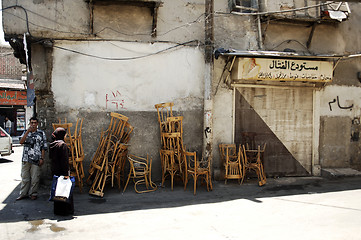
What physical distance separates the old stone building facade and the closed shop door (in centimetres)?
3

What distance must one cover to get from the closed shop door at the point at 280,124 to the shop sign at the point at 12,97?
16.2 m

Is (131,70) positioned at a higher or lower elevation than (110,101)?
higher

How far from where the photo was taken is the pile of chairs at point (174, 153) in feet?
22.3

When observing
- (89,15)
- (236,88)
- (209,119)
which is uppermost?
(89,15)

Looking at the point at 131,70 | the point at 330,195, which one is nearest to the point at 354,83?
the point at 330,195

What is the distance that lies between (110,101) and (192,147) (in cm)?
238

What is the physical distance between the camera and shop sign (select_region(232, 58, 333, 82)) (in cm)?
751

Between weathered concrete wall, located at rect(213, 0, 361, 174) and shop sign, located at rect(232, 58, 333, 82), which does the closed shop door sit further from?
shop sign, located at rect(232, 58, 333, 82)

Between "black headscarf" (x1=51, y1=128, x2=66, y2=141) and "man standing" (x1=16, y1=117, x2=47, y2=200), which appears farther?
"man standing" (x1=16, y1=117, x2=47, y2=200)

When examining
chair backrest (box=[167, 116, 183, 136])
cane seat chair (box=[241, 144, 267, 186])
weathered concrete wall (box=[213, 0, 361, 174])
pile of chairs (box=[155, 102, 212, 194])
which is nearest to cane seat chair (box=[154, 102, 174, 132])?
pile of chairs (box=[155, 102, 212, 194])

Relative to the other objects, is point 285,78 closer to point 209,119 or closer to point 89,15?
point 209,119

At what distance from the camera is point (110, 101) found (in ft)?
23.0

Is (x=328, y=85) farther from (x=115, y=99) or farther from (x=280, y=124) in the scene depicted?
(x=115, y=99)

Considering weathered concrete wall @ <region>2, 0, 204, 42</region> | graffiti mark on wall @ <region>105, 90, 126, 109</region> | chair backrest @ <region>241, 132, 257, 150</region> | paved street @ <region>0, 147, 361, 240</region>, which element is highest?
weathered concrete wall @ <region>2, 0, 204, 42</region>
